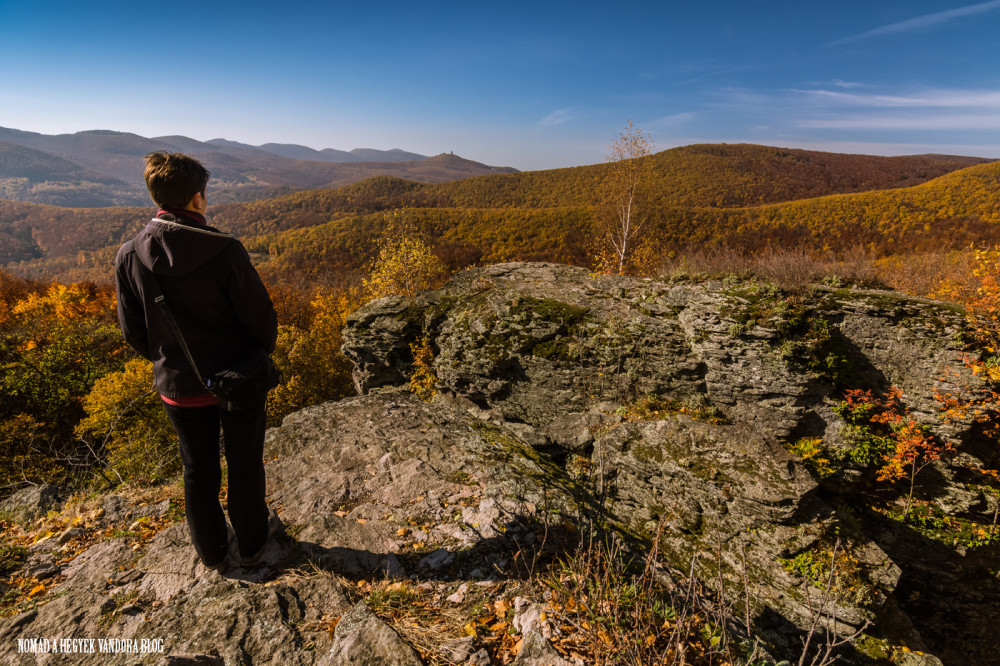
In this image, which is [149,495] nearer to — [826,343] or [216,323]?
[216,323]

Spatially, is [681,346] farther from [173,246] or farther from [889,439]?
[173,246]

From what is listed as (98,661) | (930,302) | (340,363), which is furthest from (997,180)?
(98,661)

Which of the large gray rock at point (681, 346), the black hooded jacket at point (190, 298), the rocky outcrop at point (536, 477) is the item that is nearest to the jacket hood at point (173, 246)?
the black hooded jacket at point (190, 298)

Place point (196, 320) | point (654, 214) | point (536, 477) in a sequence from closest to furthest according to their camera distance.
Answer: point (196, 320), point (536, 477), point (654, 214)

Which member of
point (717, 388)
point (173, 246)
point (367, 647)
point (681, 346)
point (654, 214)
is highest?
point (654, 214)

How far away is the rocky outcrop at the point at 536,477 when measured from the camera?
2.82 metres

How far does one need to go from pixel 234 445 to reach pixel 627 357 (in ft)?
26.1

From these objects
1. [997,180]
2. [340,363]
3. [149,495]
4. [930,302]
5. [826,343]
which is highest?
[997,180]

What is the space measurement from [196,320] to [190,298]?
168mm

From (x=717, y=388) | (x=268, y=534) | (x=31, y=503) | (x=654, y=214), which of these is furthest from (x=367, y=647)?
(x=654, y=214)

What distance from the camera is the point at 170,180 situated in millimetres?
2363

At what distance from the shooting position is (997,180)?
4097 centimetres

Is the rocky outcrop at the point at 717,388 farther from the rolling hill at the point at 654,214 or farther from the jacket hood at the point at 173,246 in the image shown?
the rolling hill at the point at 654,214

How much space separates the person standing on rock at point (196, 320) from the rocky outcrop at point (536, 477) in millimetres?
860
